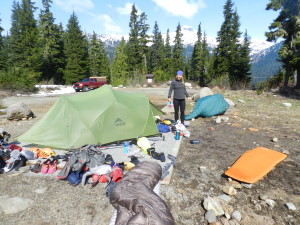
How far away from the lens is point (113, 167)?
4.17 meters

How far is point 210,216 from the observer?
2898 millimetres

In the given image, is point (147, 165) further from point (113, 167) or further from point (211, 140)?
point (211, 140)

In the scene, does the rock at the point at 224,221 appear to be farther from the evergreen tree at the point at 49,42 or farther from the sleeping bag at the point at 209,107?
the evergreen tree at the point at 49,42

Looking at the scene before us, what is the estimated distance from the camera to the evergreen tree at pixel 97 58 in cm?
4103

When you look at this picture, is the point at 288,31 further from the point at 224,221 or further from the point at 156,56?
the point at 156,56

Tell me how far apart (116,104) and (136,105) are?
0.79 meters

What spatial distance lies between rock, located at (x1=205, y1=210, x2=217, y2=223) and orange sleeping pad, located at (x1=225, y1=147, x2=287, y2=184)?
47.8 inches

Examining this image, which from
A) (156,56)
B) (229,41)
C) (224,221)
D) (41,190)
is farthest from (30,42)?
(224,221)

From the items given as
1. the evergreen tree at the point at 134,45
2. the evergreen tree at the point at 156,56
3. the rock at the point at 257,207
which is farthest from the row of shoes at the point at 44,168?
the evergreen tree at the point at 156,56

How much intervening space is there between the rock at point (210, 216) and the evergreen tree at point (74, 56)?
34447mm

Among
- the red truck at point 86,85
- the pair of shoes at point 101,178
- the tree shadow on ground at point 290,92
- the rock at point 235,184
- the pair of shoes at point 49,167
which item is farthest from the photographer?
the red truck at point 86,85

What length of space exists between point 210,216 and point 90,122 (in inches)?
146

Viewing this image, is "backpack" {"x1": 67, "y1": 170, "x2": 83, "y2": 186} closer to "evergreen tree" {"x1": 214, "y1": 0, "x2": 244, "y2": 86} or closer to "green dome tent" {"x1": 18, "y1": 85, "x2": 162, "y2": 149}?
"green dome tent" {"x1": 18, "y1": 85, "x2": 162, "y2": 149}

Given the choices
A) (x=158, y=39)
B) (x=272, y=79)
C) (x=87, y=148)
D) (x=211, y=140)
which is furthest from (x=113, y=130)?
(x=158, y=39)
